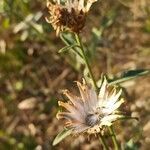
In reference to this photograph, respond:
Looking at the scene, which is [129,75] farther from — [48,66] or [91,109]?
[48,66]

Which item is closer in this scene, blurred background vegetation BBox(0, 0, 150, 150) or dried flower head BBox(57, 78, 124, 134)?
dried flower head BBox(57, 78, 124, 134)

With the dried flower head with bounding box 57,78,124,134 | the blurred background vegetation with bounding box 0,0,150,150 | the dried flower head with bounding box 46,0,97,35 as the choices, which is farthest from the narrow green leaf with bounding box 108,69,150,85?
the blurred background vegetation with bounding box 0,0,150,150

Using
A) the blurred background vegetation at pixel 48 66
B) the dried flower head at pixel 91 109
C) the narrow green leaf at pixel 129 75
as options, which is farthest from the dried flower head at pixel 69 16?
the blurred background vegetation at pixel 48 66

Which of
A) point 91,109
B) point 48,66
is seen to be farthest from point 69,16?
point 48,66

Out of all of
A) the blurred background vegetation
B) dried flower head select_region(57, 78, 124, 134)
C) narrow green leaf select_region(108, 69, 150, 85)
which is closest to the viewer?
dried flower head select_region(57, 78, 124, 134)

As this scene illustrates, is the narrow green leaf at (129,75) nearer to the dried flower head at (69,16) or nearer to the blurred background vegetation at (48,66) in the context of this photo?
the dried flower head at (69,16)

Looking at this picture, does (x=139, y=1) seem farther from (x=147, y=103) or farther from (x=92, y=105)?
(x=92, y=105)

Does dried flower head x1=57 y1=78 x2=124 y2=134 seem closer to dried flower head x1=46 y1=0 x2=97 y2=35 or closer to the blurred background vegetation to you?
dried flower head x1=46 y1=0 x2=97 y2=35

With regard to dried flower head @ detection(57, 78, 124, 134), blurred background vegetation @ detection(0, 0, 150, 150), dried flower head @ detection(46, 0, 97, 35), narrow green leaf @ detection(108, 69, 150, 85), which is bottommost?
blurred background vegetation @ detection(0, 0, 150, 150)
